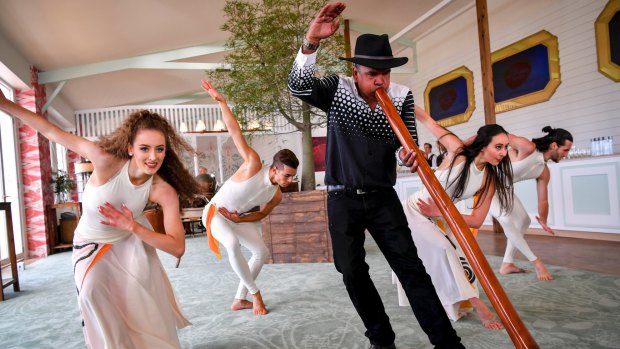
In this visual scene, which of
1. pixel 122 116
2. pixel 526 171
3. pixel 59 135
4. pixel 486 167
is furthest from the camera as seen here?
pixel 122 116

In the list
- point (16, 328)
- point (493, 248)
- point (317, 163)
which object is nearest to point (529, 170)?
point (493, 248)

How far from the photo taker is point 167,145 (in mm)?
2232

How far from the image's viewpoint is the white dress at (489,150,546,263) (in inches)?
143

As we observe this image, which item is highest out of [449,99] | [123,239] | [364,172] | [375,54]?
[449,99]

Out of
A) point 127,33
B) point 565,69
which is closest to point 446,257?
point 565,69

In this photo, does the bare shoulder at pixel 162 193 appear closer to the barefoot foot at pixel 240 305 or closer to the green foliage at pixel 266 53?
the barefoot foot at pixel 240 305

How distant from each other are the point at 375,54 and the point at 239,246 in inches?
78.8

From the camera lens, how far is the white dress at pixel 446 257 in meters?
2.58

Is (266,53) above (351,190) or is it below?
above

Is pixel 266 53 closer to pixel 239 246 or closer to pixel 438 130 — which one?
pixel 239 246

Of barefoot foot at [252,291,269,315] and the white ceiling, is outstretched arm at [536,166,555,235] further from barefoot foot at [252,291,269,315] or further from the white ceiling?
the white ceiling

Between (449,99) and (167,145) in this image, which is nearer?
(167,145)

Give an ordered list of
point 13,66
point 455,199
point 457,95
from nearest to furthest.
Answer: point 455,199
point 13,66
point 457,95

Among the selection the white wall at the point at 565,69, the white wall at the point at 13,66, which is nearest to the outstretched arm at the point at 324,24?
the white wall at the point at 565,69
